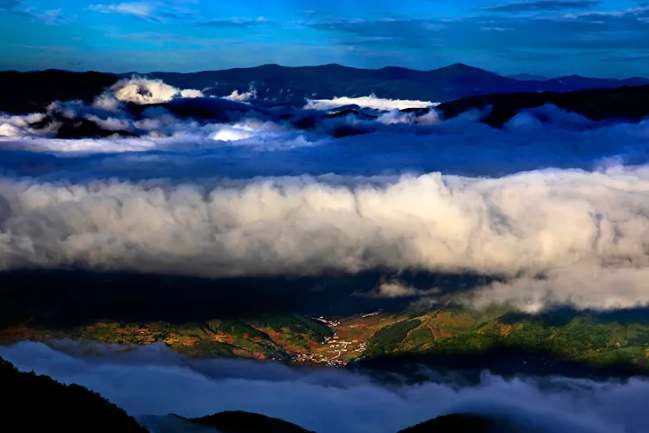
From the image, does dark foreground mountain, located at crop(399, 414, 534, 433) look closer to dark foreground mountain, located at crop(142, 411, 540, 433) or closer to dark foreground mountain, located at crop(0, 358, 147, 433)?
dark foreground mountain, located at crop(142, 411, 540, 433)

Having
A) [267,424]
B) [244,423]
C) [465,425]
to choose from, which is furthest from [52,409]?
[465,425]

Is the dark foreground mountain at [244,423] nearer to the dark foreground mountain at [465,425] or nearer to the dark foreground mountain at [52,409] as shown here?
the dark foreground mountain at [465,425]

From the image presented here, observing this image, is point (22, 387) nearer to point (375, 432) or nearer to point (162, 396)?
point (162, 396)

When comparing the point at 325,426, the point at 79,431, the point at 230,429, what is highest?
the point at 79,431

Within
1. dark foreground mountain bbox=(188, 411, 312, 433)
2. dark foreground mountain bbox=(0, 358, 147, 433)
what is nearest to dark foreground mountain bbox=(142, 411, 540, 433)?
dark foreground mountain bbox=(188, 411, 312, 433)

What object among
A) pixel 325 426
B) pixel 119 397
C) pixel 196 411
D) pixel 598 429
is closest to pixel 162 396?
pixel 196 411

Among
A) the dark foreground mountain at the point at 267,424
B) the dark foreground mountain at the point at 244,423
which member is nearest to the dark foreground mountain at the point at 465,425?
the dark foreground mountain at the point at 267,424

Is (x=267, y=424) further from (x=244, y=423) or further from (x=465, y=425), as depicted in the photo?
(x=465, y=425)

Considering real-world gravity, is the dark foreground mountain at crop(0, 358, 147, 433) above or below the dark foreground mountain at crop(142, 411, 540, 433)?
above
